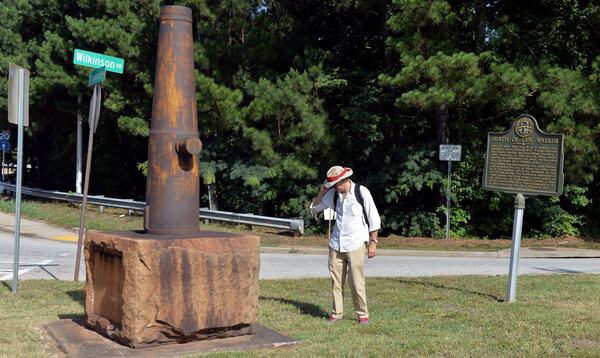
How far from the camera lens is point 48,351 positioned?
5633mm

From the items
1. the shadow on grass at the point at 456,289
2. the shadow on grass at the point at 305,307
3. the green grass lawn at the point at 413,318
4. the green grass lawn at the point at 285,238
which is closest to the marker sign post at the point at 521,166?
the shadow on grass at the point at 456,289

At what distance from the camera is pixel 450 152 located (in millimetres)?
18703

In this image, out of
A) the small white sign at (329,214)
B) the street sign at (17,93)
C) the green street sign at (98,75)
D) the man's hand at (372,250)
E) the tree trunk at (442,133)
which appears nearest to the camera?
the man's hand at (372,250)

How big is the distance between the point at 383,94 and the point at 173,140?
49.7 feet

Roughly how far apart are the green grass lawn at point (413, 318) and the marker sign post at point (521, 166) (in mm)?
966

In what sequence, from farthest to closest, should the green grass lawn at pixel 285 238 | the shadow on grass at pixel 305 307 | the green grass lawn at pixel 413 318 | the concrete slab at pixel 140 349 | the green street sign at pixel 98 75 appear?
the green grass lawn at pixel 285 238 → the green street sign at pixel 98 75 → the shadow on grass at pixel 305 307 → the green grass lawn at pixel 413 318 → the concrete slab at pixel 140 349

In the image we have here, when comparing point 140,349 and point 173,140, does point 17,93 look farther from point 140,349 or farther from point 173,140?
point 140,349

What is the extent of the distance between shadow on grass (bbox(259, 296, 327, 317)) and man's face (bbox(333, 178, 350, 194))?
4.98 feet

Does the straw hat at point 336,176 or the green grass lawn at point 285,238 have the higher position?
the straw hat at point 336,176

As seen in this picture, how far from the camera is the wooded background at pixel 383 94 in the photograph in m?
17.8

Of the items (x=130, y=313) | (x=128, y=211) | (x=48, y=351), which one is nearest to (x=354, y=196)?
(x=130, y=313)

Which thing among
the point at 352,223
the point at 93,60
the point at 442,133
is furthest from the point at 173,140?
the point at 442,133

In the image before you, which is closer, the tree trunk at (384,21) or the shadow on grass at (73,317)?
the shadow on grass at (73,317)

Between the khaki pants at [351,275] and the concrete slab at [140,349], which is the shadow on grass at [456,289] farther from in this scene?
the concrete slab at [140,349]
